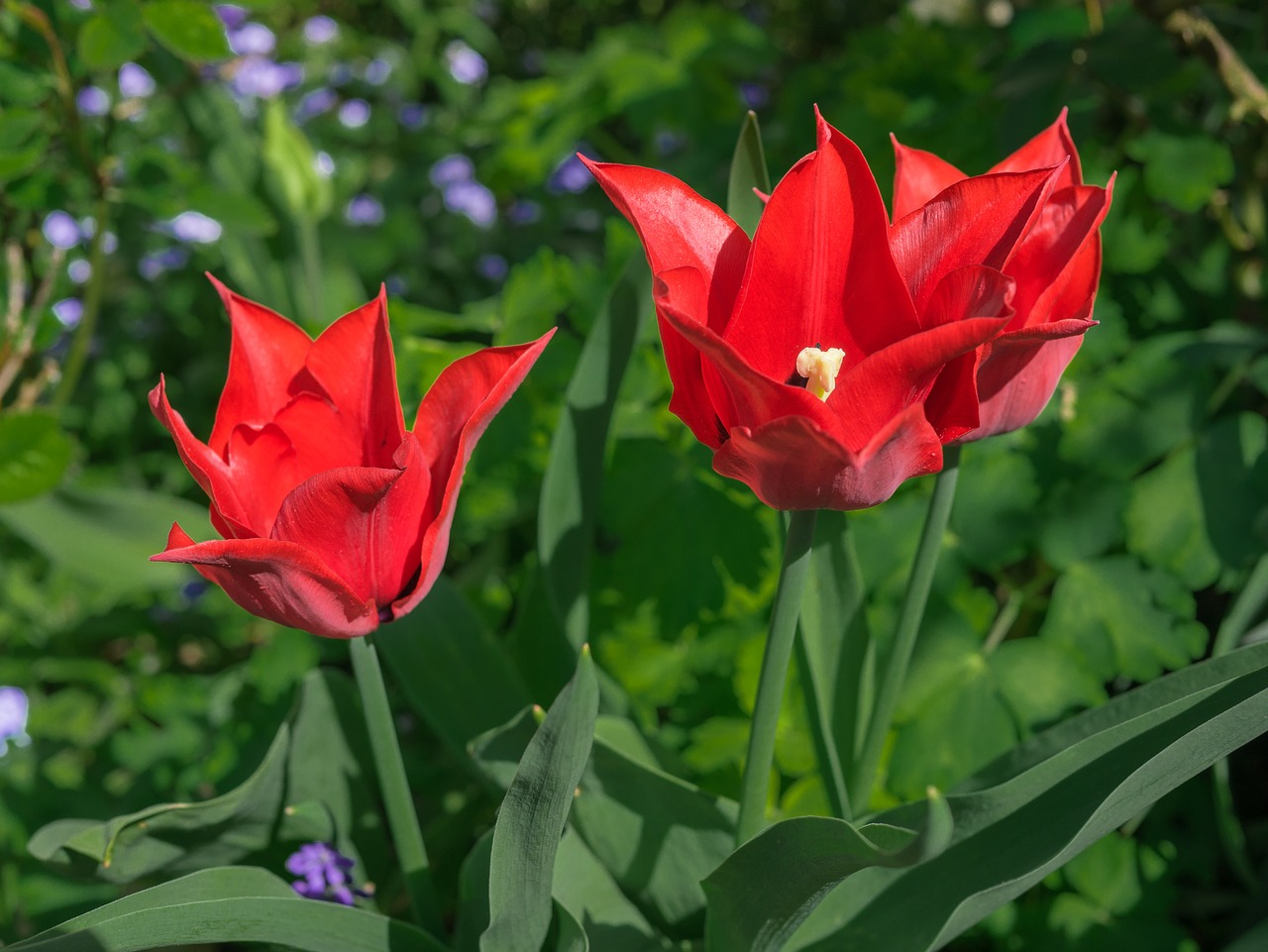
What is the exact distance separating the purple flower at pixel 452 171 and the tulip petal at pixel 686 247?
6.83ft

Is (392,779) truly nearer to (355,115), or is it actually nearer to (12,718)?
(12,718)

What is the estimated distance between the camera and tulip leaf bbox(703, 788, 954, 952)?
1.90 ft

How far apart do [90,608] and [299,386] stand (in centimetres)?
154

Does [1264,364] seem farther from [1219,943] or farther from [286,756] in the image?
[286,756]

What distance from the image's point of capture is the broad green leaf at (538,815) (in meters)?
0.69

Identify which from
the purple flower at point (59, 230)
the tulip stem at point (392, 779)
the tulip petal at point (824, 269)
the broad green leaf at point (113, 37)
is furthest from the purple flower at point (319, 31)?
the tulip petal at point (824, 269)

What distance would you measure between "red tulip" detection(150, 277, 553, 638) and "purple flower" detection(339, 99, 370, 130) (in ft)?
7.98

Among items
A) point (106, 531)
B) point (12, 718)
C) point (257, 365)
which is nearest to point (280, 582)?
point (257, 365)

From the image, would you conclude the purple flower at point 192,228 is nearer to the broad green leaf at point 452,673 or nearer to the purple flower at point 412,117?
the purple flower at point 412,117

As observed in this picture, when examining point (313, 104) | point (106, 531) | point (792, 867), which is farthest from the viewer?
point (313, 104)

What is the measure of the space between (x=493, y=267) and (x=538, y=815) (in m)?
1.98

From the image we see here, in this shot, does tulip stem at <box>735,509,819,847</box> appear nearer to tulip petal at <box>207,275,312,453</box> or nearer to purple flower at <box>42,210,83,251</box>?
tulip petal at <box>207,275,312,453</box>

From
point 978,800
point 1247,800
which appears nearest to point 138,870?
point 978,800

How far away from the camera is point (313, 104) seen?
2971 mm
